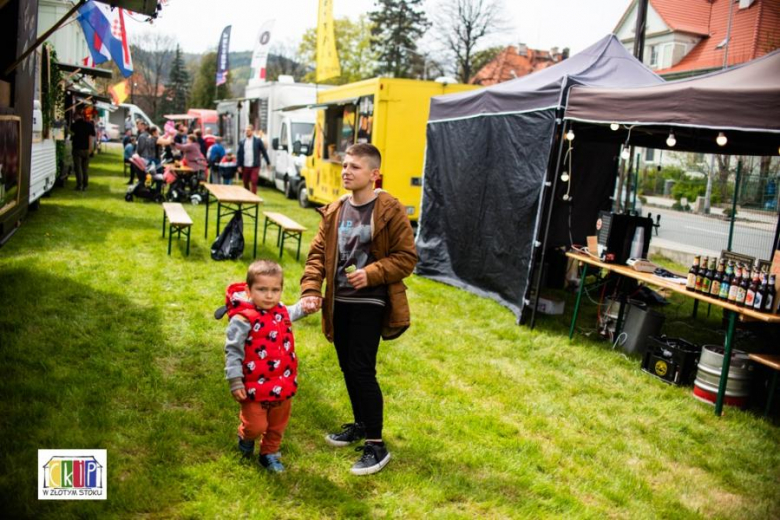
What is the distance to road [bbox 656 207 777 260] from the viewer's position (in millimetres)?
11000

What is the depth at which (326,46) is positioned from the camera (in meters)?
14.9

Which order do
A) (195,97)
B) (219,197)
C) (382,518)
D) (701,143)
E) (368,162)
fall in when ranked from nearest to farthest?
(382,518) → (368,162) → (701,143) → (219,197) → (195,97)

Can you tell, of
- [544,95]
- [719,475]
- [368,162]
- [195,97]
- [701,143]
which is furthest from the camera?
[195,97]

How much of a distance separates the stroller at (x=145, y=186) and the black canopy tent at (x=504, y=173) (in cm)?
721

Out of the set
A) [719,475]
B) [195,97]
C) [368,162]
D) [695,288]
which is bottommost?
[719,475]

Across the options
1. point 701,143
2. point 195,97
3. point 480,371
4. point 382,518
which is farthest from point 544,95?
point 195,97

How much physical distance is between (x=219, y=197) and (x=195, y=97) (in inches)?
2291

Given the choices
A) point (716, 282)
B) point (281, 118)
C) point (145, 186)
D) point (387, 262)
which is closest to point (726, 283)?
point (716, 282)

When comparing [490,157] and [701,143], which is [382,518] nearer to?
[490,157]

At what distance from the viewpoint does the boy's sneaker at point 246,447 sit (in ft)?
11.7

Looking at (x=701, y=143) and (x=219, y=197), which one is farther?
(x=219, y=197)

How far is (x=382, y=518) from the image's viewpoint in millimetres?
3174

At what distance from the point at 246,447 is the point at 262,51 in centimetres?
2211

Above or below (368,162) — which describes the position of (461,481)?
below
